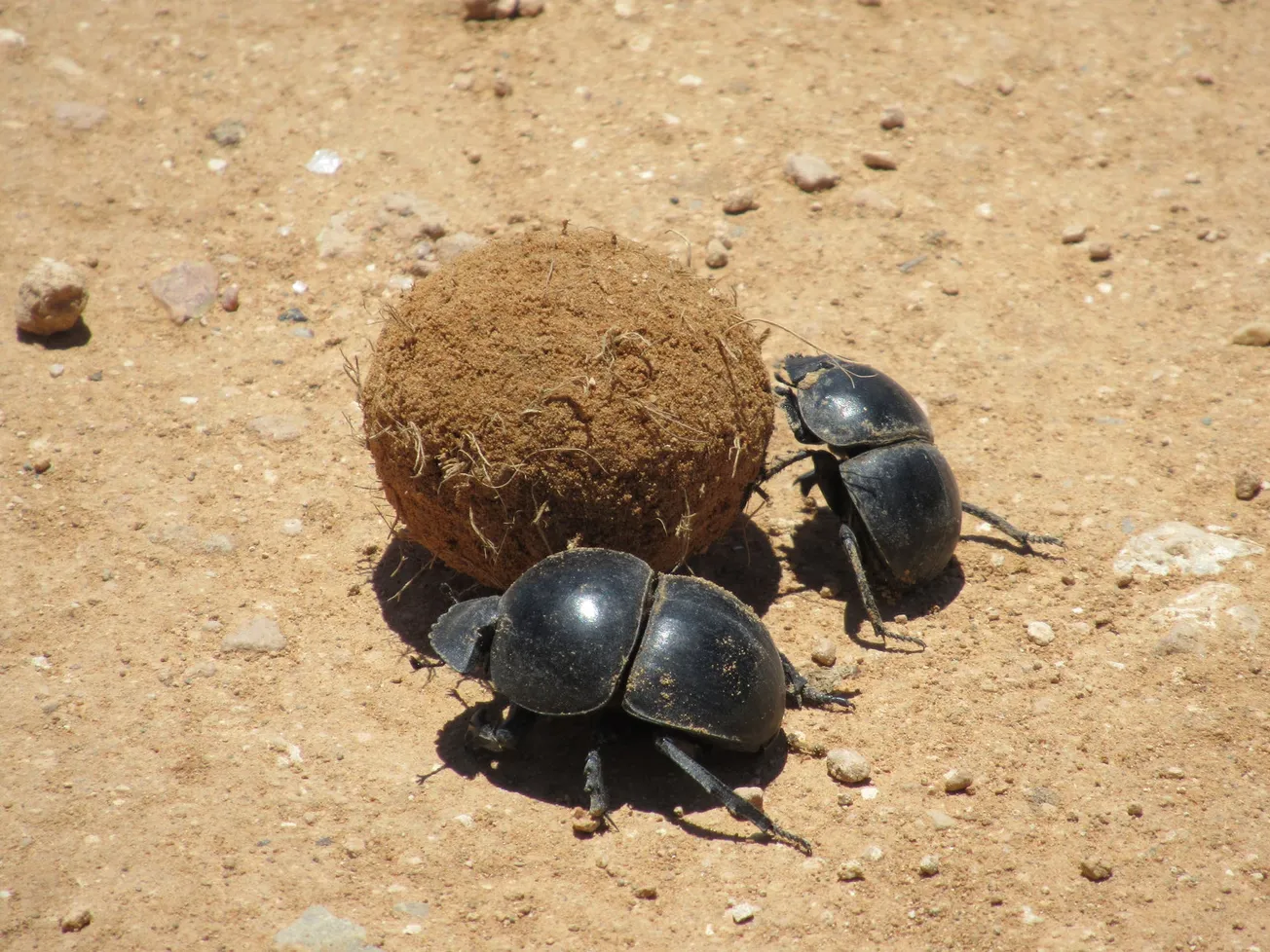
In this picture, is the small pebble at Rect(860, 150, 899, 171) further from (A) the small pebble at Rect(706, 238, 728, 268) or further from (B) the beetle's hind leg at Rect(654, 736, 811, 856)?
(B) the beetle's hind leg at Rect(654, 736, 811, 856)

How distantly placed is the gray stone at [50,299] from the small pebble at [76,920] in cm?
321

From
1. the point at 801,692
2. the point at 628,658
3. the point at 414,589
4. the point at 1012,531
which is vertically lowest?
the point at 414,589

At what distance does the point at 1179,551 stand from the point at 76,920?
392cm

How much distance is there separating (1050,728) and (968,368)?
6.91 ft

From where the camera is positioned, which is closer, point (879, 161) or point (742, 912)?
point (742, 912)

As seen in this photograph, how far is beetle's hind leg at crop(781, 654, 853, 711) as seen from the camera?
3668mm

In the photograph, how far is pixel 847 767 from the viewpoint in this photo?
134 inches

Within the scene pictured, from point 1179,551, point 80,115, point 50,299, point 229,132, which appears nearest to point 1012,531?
point 1179,551

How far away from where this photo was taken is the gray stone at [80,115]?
6375 mm

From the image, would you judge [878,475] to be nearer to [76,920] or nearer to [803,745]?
[803,745]

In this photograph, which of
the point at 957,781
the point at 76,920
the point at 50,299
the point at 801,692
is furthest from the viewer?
the point at 50,299

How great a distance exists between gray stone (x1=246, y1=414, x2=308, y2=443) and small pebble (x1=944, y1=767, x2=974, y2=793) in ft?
10.2

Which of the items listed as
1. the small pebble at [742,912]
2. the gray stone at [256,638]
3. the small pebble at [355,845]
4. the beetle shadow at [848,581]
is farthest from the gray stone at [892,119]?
the small pebble at [355,845]

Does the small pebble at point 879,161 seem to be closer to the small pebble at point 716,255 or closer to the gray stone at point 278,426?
the small pebble at point 716,255
